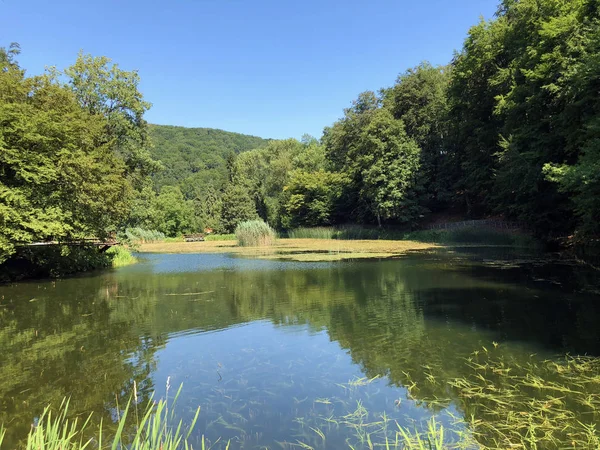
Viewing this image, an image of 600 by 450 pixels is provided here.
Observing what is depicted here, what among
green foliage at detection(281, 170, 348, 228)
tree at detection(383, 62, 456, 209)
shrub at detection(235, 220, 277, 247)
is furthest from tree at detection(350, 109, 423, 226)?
shrub at detection(235, 220, 277, 247)

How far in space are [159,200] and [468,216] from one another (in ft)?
155

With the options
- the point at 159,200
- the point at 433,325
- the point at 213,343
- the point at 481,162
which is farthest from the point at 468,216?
the point at 159,200

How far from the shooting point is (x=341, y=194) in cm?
4591

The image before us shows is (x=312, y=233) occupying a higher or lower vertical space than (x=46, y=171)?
lower

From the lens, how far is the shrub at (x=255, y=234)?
3531cm

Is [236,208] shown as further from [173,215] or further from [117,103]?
[117,103]

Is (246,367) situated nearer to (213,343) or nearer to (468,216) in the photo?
(213,343)

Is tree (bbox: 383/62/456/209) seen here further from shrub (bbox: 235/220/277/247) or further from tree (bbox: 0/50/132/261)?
tree (bbox: 0/50/132/261)

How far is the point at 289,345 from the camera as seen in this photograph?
7703 mm

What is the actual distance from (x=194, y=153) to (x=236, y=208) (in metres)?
55.2

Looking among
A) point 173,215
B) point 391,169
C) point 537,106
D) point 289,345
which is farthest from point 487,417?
point 173,215

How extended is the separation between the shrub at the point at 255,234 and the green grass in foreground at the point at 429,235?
330 inches

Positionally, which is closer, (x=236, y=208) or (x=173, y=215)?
(x=236, y=208)

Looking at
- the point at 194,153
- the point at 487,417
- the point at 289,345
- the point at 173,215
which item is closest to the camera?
the point at 487,417
